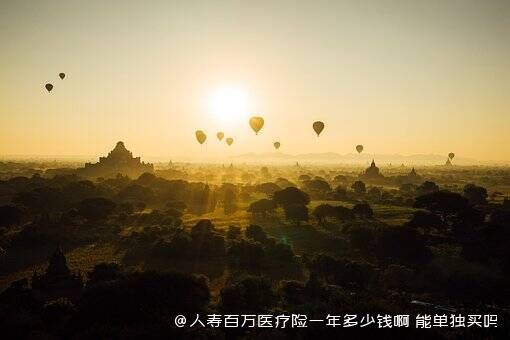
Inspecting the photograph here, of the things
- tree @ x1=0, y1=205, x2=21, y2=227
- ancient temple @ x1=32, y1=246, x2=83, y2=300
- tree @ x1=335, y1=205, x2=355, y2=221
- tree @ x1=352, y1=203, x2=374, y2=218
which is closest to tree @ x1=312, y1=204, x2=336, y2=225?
tree @ x1=335, y1=205, x2=355, y2=221

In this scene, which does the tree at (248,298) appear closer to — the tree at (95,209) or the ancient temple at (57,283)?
the ancient temple at (57,283)

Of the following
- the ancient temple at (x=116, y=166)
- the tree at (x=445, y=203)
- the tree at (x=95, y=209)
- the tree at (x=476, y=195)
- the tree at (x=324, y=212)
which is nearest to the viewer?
the tree at (x=445, y=203)

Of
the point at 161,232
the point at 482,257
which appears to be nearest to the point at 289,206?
the point at 161,232

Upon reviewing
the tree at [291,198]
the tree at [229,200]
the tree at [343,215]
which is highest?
the tree at [291,198]

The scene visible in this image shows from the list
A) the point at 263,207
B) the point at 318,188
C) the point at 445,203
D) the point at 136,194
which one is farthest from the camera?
the point at 318,188

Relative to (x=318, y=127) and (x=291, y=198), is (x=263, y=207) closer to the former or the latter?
(x=291, y=198)

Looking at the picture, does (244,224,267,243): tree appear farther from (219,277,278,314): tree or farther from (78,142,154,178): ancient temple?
(78,142,154,178): ancient temple

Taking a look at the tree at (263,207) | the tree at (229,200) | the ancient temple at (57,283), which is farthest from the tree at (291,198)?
the ancient temple at (57,283)

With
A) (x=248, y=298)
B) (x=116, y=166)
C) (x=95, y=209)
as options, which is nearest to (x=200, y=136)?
(x=116, y=166)

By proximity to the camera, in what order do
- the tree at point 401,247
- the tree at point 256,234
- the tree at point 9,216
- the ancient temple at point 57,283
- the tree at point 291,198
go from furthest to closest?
the tree at point 291,198 → the tree at point 9,216 → the tree at point 256,234 → the tree at point 401,247 → the ancient temple at point 57,283
